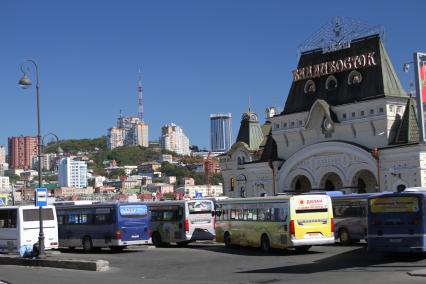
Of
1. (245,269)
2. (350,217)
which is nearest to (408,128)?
(350,217)

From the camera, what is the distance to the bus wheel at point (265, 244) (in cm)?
3048

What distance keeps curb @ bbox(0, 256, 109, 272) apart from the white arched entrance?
30065 millimetres

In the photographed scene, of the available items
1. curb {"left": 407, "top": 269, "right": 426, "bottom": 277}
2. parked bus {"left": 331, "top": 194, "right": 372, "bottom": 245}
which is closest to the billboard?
curb {"left": 407, "top": 269, "right": 426, "bottom": 277}

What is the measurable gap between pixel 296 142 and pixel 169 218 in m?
23.9

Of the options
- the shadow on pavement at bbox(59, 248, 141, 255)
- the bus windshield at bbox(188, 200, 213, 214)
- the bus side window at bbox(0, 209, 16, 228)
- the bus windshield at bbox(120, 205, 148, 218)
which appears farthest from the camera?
the bus windshield at bbox(188, 200, 213, 214)

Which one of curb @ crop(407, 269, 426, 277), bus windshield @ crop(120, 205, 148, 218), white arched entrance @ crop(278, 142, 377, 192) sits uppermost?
white arched entrance @ crop(278, 142, 377, 192)

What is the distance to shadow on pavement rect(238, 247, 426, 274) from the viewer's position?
71.5 ft

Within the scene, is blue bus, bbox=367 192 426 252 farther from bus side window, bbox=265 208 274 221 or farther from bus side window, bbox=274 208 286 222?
bus side window, bbox=265 208 274 221

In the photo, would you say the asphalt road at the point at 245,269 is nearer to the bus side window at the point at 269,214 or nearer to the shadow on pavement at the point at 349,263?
the shadow on pavement at the point at 349,263

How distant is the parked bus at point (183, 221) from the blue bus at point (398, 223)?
597 inches

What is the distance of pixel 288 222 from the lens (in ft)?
93.9

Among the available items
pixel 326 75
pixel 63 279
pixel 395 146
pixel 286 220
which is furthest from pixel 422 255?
pixel 326 75

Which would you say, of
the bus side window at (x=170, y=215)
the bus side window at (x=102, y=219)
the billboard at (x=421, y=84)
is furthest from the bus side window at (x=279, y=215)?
the bus side window at (x=170, y=215)

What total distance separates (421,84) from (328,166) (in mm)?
33502
